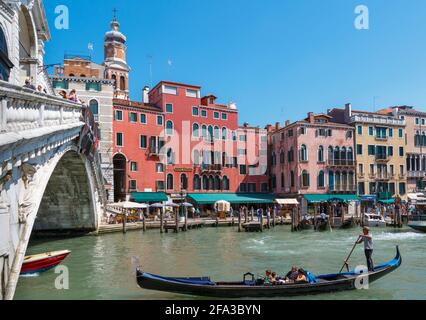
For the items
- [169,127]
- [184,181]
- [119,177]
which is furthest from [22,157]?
[184,181]

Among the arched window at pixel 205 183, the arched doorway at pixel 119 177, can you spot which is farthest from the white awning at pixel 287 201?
the arched doorway at pixel 119 177

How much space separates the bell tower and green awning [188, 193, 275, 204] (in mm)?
14763

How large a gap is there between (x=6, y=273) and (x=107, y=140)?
1007 inches

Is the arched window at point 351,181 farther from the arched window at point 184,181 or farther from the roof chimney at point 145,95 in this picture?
the roof chimney at point 145,95

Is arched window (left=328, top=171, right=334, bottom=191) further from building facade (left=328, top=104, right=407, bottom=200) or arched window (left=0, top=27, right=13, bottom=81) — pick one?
arched window (left=0, top=27, right=13, bottom=81)

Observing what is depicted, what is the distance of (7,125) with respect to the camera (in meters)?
6.23

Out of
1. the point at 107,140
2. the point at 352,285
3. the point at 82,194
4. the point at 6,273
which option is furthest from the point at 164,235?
the point at 6,273

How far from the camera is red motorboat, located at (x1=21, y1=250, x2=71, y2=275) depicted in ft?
39.8

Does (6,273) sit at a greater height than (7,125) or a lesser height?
lesser

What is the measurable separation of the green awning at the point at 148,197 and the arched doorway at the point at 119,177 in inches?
37.9

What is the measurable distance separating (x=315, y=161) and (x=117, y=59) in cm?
2327

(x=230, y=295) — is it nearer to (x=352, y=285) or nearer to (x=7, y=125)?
(x=352, y=285)

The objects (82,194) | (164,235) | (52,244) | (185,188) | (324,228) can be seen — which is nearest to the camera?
(52,244)
